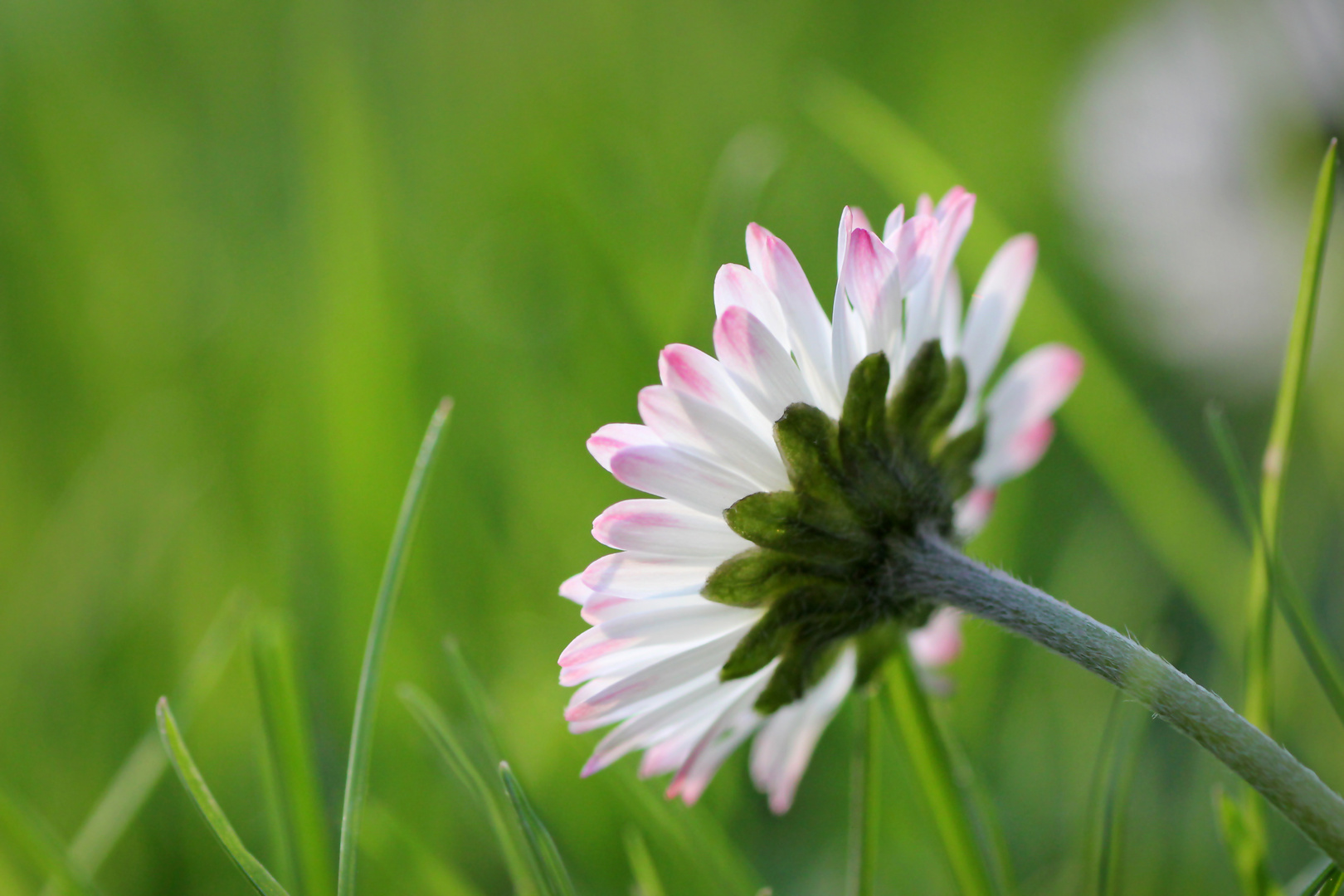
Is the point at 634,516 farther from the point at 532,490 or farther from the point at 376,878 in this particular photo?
the point at 532,490

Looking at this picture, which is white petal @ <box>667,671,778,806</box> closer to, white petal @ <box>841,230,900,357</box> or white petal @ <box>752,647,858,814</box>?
white petal @ <box>752,647,858,814</box>

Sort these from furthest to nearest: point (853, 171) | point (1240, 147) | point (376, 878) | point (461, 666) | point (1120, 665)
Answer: point (853, 171), point (1240, 147), point (376, 878), point (461, 666), point (1120, 665)

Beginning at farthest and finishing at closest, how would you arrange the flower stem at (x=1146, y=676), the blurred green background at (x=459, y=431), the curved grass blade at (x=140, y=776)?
the blurred green background at (x=459, y=431) → the curved grass blade at (x=140, y=776) → the flower stem at (x=1146, y=676)

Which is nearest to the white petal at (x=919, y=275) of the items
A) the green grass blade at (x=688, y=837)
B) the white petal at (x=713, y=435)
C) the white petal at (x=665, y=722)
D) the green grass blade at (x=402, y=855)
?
the white petal at (x=713, y=435)

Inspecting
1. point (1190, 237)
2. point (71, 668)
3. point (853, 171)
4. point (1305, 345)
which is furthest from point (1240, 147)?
point (71, 668)

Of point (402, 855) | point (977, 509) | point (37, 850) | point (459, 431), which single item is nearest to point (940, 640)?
point (977, 509)

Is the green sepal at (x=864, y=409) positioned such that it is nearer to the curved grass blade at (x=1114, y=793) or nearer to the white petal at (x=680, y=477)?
the white petal at (x=680, y=477)
